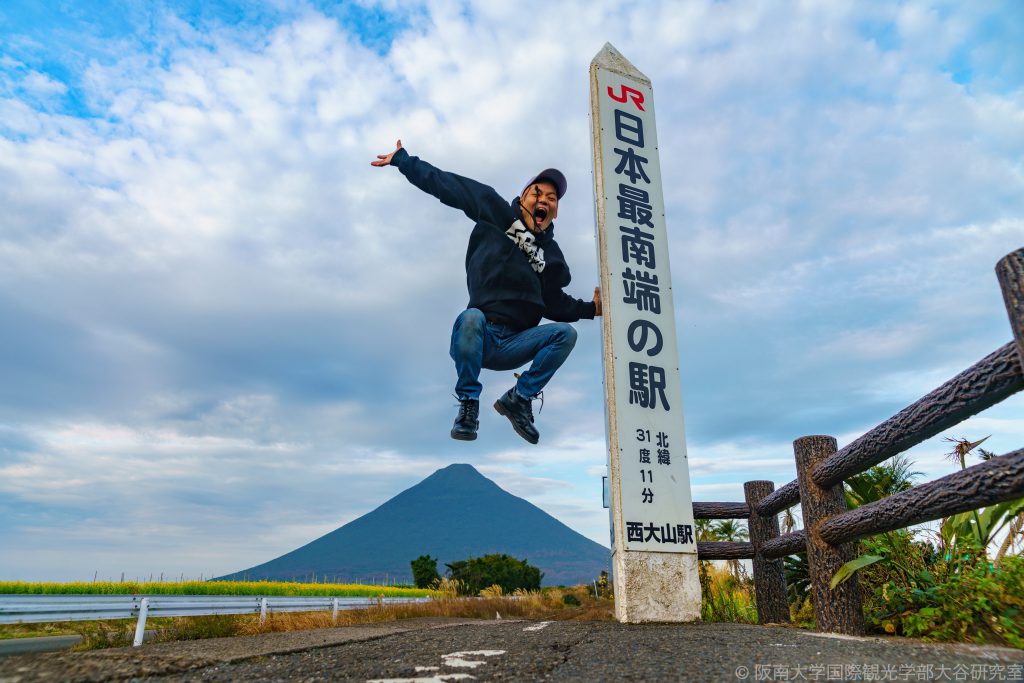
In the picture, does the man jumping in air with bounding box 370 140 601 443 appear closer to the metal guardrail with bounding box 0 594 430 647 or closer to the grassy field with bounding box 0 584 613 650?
the grassy field with bounding box 0 584 613 650

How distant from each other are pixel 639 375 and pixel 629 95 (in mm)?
3230

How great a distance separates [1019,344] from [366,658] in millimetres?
3485

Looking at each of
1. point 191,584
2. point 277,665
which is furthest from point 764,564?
point 191,584

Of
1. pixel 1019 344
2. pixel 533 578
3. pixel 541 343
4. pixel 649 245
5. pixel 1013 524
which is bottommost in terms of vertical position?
pixel 533 578

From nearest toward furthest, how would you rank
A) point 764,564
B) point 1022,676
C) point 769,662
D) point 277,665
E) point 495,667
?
point 1022,676, point 769,662, point 495,667, point 277,665, point 764,564

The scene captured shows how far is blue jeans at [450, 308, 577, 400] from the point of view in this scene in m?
4.15

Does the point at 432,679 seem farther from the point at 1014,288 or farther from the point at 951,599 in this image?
the point at 951,599

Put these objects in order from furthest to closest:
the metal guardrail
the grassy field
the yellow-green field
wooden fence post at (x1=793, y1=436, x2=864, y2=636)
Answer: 1. the yellow-green field
2. the grassy field
3. the metal guardrail
4. wooden fence post at (x1=793, y1=436, x2=864, y2=636)

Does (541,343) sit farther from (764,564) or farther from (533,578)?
(533,578)

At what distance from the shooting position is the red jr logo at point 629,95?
671 cm

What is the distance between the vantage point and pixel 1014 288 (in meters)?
2.64

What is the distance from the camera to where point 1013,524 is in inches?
199

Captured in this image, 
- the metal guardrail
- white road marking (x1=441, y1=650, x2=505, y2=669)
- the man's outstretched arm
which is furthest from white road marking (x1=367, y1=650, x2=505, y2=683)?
the metal guardrail

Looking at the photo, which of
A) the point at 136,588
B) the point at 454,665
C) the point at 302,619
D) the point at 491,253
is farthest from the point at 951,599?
the point at 136,588
